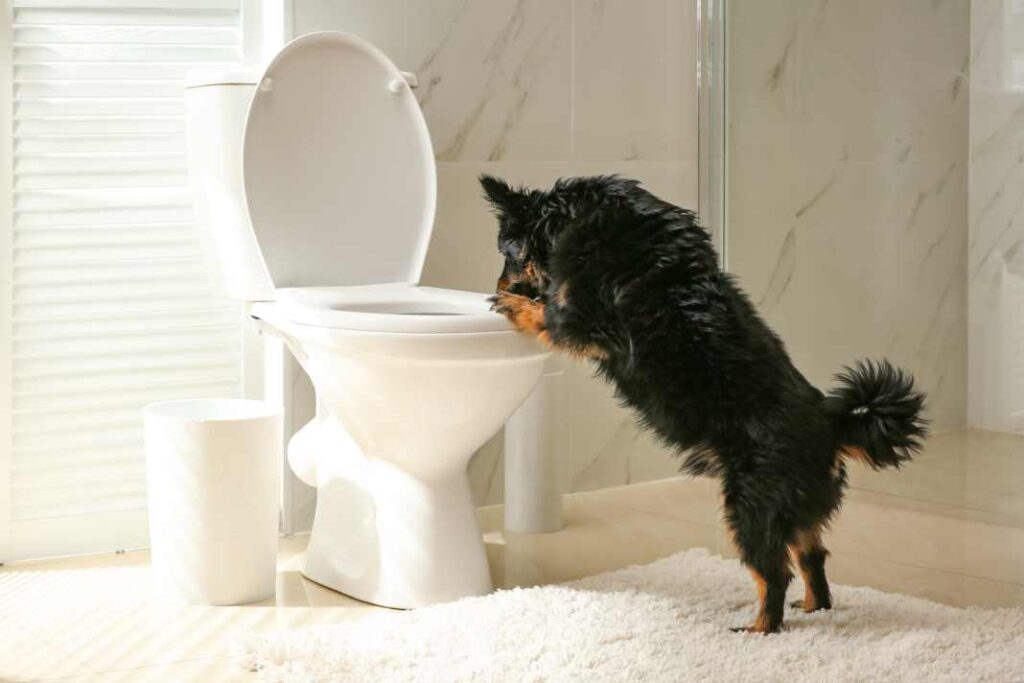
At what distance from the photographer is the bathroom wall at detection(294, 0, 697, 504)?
2836mm

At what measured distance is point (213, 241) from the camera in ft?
8.39

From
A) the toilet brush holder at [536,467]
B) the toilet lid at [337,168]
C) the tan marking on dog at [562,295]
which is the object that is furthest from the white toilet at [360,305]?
the toilet brush holder at [536,467]

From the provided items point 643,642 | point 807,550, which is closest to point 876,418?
point 807,550

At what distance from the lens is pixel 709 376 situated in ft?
6.66

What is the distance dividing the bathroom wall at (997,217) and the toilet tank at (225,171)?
4.43 ft

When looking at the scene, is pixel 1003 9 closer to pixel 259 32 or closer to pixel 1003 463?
pixel 1003 463

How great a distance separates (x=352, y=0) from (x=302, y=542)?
113 centimetres

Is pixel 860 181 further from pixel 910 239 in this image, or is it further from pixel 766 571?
pixel 766 571

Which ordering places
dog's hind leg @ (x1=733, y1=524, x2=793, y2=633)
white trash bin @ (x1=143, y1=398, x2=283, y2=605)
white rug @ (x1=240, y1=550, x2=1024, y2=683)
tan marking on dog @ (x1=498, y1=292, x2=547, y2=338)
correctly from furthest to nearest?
white trash bin @ (x1=143, y1=398, x2=283, y2=605) → tan marking on dog @ (x1=498, y1=292, x2=547, y2=338) → dog's hind leg @ (x1=733, y1=524, x2=793, y2=633) → white rug @ (x1=240, y1=550, x2=1024, y2=683)

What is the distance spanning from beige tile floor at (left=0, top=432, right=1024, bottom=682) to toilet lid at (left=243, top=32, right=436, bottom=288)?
608 millimetres

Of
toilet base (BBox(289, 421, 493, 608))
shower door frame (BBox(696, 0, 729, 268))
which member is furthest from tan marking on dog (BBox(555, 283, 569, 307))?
shower door frame (BBox(696, 0, 729, 268))

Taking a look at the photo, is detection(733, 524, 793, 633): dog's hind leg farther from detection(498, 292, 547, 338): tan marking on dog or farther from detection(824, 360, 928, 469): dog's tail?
detection(498, 292, 547, 338): tan marking on dog

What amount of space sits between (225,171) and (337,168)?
212mm

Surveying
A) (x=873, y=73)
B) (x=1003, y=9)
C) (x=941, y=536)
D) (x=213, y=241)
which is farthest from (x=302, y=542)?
(x=1003, y=9)
